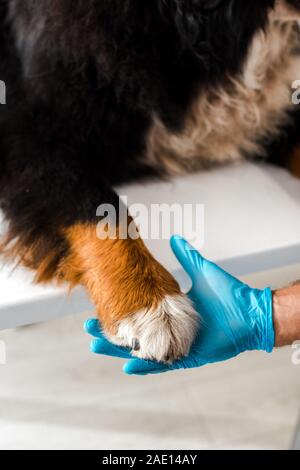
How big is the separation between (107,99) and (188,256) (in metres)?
0.29

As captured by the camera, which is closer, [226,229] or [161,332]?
[161,332]

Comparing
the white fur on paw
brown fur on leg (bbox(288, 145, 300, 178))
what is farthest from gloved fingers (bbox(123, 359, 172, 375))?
brown fur on leg (bbox(288, 145, 300, 178))

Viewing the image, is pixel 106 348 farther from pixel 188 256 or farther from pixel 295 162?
pixel 295 162

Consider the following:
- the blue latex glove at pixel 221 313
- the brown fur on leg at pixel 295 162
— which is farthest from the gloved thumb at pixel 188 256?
the brown fur on leg at pixel 295 162

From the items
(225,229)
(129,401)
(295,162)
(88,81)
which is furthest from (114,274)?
(129,401)

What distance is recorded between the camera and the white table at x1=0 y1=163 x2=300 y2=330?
0.80 meters

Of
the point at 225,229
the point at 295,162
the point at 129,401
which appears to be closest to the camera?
the point at 225,229

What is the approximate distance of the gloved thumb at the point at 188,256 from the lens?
2.70ft

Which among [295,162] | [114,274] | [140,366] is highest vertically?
[295,162]

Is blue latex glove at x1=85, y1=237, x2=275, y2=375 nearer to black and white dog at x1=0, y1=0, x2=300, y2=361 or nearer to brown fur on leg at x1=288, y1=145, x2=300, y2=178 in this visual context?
black and white dog at x1=0, y1=0, x2=300, y2=361

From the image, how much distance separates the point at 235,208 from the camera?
37.0 inches

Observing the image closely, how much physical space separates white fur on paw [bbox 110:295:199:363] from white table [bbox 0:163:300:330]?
83 mm

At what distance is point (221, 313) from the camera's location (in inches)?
33.0

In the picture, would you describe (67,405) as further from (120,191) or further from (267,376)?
(120,191)
